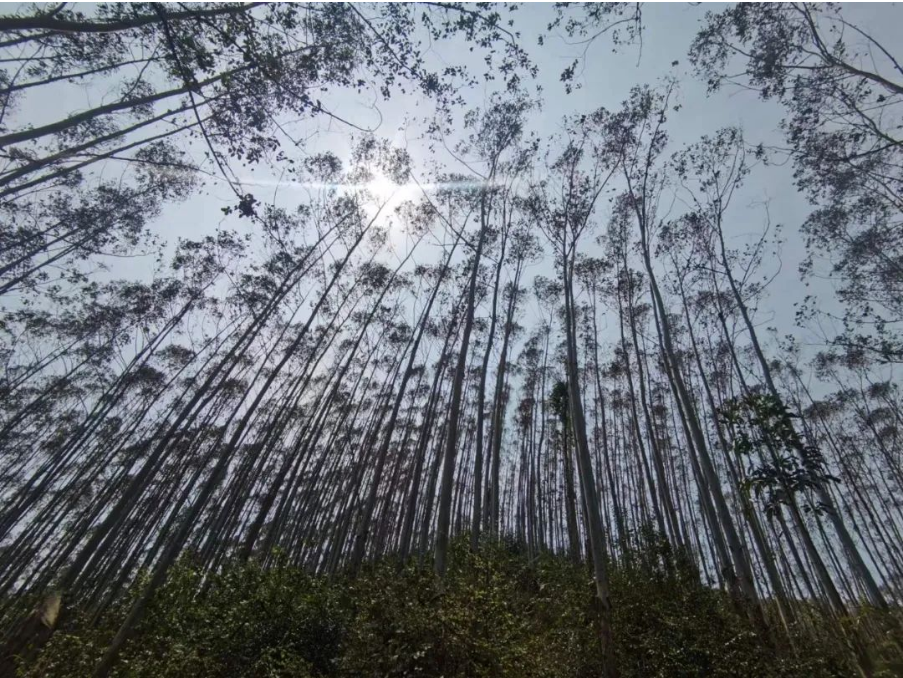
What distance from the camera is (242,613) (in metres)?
5.72

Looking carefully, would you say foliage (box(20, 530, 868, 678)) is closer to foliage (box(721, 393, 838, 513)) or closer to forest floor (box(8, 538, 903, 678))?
forest floor (box(8, 538, 903, 678))

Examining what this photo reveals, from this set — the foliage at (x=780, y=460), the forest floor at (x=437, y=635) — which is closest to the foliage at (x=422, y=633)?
the forest floor at (x=437, y=635)

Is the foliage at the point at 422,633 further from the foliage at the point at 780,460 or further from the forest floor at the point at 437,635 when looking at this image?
the foliage at the point at 780,460

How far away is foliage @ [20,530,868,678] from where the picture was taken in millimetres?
4176

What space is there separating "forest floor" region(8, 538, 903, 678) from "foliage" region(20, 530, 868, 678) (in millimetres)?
19

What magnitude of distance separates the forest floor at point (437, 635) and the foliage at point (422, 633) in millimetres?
19

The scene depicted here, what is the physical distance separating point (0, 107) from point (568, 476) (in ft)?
57.4

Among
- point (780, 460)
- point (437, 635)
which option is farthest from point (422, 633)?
point (780, 460)

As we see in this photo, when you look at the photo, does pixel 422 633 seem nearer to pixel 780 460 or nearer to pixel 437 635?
pixel 437 635

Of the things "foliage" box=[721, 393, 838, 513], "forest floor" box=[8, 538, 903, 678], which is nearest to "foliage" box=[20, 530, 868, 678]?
"forest floor" box=[8, 538, 903, 678]

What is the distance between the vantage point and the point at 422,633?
419cm

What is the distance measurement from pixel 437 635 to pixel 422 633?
0.18m

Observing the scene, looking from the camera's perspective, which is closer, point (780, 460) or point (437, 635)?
point (437, 635)

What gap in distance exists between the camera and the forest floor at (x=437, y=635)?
4.18m
